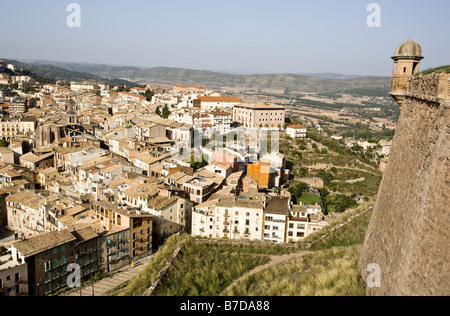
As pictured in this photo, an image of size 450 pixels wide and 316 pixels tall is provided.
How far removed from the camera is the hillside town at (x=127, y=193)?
15.6 metres

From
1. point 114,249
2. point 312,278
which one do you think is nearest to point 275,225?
point 114,249

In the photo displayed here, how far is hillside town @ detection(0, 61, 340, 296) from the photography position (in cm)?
1557

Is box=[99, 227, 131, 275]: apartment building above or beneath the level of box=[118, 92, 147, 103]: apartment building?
beneath

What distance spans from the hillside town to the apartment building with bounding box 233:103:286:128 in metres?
1.58

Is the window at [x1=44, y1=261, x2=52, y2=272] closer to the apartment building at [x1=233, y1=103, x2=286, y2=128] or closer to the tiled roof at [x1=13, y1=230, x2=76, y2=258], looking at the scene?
the tiled roof at [x1=13, y1=230, x2=76, y2=258]

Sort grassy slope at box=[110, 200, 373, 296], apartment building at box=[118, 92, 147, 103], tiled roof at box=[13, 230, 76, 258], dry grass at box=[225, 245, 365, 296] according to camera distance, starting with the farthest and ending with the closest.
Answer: apartment building at box=[118, 92, 147, 103], tiled roof at box=[13, 230, 76, 258], grassy slope at box=[110, 200, 373, 296], dry grass at box=[225, 245, 365, 296]

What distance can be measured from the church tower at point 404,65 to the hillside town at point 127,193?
9.18 m

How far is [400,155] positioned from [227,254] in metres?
5.41

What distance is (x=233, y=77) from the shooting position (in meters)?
196

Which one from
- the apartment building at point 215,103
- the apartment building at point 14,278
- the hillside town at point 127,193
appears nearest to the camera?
the apartment building at point 14,278

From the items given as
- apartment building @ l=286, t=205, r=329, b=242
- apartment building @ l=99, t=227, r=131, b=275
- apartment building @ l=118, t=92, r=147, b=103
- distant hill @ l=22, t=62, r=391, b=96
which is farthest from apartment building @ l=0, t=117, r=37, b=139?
distant hill @ l=22, t=62, r=391, b=96

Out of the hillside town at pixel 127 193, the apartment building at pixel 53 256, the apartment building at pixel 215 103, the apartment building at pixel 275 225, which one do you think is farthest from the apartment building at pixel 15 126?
the apartment building at pixel 275 225

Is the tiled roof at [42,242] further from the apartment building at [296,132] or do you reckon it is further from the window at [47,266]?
the apartment building at [296,132]
